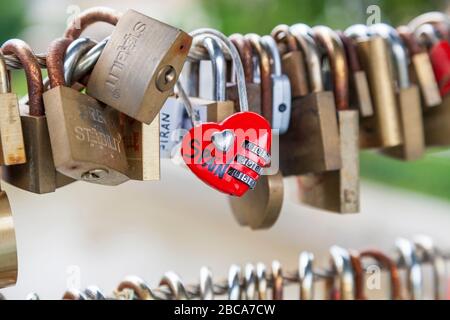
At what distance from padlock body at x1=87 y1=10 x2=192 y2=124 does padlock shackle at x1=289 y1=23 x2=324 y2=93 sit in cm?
23

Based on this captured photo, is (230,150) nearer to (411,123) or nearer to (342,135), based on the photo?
(342,135)

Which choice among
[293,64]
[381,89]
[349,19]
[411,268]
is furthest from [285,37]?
[349,19]

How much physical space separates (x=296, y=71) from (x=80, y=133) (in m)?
0.30

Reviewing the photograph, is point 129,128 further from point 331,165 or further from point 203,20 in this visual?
point 203,20

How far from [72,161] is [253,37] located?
285mm

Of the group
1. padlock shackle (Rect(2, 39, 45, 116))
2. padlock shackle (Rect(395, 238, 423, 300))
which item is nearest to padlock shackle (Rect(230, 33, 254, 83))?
padlock shackle (Rect(2, 39, 45, 116))

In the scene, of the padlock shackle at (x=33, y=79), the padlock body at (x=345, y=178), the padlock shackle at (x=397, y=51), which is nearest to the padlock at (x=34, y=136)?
the padlock shackle at (x=33, y=79)

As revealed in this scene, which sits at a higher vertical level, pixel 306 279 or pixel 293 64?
pixel 293 64

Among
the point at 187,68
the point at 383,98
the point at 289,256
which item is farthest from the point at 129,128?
the point at 289,256

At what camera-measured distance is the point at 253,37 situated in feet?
2.42

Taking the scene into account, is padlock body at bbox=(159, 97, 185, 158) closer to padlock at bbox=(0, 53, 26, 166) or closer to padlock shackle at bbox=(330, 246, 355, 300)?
padlock at bbox=(0, 53, 26, 166)

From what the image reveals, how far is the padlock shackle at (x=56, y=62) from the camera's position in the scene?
1.90ft

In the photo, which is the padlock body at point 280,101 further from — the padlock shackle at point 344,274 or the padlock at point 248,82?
the padlock shackle at point 344,274

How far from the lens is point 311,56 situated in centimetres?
76
